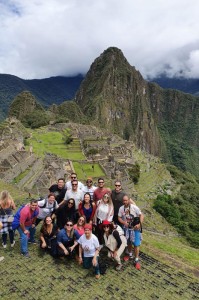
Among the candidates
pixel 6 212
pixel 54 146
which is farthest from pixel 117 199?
pixel 54 146

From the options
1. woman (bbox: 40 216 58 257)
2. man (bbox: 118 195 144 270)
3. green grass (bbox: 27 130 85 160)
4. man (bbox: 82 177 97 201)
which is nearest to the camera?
woman (bbox: 40 216 58 257)

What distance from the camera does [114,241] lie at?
25.3 ft

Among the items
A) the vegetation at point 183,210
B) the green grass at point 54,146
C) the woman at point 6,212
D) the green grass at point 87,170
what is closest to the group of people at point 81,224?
the woman at point 6,212

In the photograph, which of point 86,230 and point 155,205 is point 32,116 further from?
point 86,230

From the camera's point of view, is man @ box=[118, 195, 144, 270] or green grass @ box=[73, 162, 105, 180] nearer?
man @ box=[118, 195, 144, 270]

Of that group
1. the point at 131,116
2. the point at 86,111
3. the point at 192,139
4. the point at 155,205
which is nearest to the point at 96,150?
the point at 155,205

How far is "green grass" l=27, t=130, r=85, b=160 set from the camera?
48.0 metres

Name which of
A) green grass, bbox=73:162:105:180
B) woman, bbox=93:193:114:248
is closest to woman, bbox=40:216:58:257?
woman, bbox=93:193:114:248

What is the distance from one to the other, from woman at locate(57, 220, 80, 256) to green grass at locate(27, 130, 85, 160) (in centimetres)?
3692

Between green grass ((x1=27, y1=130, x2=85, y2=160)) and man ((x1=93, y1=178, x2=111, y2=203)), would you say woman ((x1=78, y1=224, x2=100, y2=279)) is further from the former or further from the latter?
green grass ((x1=27, y1=130, x2=85, y2=160))

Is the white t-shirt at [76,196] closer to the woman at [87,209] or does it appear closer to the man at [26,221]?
the woman at [87,209]

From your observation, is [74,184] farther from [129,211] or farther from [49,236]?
[129,211]

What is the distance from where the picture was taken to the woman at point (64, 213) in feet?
26.5

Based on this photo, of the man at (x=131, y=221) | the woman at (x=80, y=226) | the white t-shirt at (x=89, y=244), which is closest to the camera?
the white t-shirt at (x=89, y=244)
